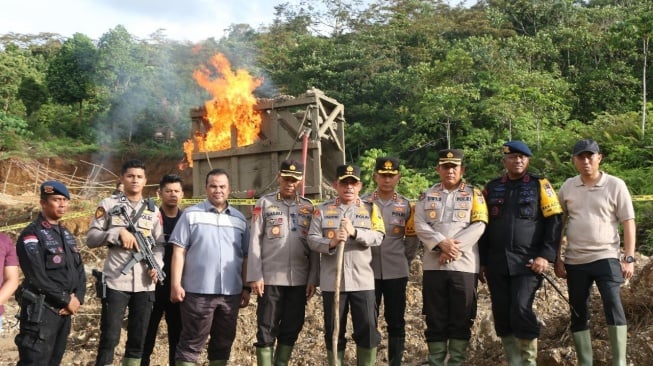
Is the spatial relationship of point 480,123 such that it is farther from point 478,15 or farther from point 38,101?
point 38,101

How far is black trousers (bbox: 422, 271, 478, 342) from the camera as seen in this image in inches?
207

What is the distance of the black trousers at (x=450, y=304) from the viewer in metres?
5.27

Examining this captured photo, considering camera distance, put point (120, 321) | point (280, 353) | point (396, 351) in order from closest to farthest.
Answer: point (120, 321)
point (280, 353)
point (396, 351)

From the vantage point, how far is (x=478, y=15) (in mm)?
29109

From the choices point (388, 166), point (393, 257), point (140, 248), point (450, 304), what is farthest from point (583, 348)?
point (140, 248)

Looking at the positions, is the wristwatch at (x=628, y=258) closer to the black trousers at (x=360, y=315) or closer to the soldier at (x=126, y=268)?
the black trousers at (x=360, y=315)

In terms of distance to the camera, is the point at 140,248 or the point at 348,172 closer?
the point at 140,248

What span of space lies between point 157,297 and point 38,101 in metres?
25.9

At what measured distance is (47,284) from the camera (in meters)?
4.76

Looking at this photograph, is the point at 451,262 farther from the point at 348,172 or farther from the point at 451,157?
the point at 348,172

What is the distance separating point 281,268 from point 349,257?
57 cm

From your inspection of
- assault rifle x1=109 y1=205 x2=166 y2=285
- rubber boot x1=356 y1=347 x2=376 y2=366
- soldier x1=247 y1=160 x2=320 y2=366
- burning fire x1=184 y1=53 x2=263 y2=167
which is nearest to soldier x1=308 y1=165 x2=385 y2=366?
rubber boot x1=356 y1=347 x2=376 y2=366

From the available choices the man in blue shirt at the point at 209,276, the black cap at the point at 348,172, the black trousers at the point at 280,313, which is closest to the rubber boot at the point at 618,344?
the black cap at the point at 348,172

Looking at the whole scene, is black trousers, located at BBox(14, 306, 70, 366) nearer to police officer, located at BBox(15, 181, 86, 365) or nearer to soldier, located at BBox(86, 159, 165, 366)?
police officer, located at BBox(15, 181, 86, 365)
